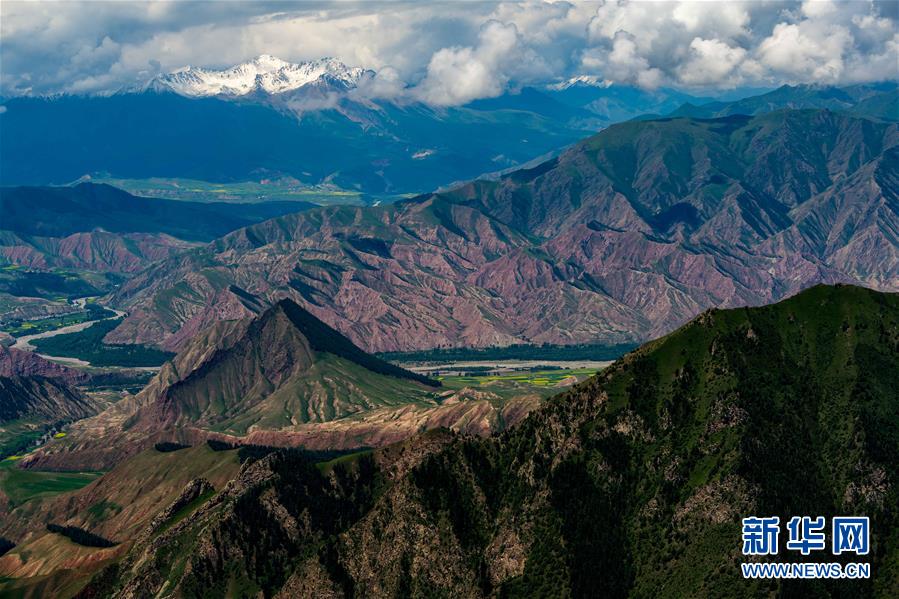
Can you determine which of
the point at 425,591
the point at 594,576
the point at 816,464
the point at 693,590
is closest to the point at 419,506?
the point at 425,591

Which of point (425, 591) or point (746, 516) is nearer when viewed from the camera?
point (746, 516)

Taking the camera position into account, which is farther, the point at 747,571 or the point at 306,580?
the point at 306,580

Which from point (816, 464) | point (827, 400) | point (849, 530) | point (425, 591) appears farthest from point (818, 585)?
point (425, 591)

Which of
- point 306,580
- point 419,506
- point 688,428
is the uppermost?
point 688,428

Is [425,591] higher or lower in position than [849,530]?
lower

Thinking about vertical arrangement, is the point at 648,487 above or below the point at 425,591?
above

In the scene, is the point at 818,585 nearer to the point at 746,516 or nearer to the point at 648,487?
the point at 746,516

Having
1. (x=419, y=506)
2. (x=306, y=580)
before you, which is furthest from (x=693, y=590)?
(x=306, y=580)

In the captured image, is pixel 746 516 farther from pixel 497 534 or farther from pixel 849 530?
pixel 497 534

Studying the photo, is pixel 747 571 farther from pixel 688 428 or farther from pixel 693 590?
pixel 688 428
